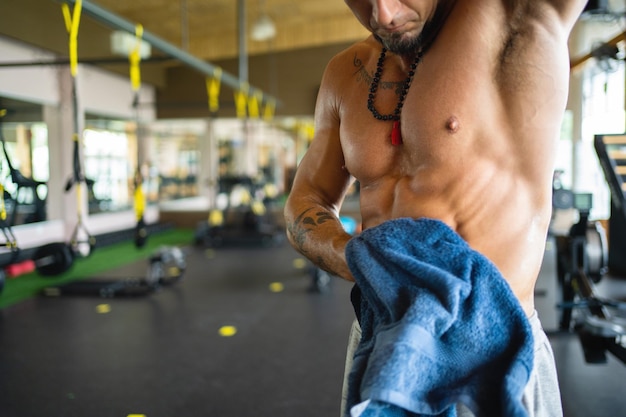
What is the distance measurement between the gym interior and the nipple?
174 centimetres

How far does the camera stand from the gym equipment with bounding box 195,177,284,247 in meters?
6.59

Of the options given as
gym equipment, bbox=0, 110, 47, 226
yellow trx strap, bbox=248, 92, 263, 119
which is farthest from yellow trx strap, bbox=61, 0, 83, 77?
yellow trx strap, bbox=248, 92, 263, 119

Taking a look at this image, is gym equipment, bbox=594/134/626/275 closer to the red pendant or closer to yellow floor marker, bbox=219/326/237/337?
the red pendant

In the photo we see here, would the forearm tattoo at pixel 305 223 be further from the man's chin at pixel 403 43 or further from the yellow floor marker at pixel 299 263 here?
the yellow floor marker at pixel 299 263

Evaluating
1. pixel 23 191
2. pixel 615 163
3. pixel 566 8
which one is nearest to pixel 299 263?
A: pixel 23 191

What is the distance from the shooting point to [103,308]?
3738 mm

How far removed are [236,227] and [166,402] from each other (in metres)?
4.98

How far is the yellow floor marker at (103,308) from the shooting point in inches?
144

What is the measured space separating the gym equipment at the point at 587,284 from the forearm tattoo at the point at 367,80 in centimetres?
209

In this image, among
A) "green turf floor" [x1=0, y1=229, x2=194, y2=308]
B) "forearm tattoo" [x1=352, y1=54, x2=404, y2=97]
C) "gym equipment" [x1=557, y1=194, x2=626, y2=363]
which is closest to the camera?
"forearm tattoo" [x1=352, y1=54, x2=404, y2=97]

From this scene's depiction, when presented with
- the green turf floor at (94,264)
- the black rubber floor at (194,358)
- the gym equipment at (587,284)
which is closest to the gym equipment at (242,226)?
the green turf floor at (94,264)

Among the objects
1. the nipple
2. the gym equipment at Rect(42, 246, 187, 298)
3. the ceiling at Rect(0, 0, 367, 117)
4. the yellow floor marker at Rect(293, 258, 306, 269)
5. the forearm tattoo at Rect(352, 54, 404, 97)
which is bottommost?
the yellow floor marker at Rect(293, 258, 306, 269)

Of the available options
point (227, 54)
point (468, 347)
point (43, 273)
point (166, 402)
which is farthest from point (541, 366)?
point (227, 54)

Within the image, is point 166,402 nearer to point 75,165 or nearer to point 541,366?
point 75,165
